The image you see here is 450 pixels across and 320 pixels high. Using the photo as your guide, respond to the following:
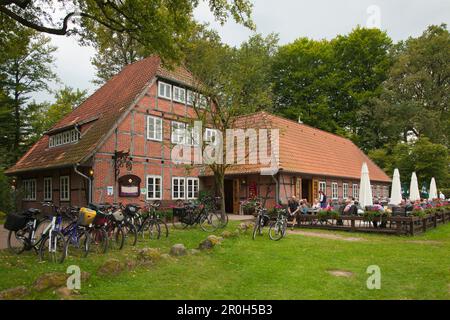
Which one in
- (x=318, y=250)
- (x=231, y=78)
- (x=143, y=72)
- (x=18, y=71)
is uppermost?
(x=18, y=71)

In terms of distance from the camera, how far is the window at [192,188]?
69.8ft

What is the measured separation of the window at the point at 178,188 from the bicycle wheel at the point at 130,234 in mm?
9548

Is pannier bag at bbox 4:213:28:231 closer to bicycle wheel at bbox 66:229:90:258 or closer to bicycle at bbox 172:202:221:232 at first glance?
bicycle wheel at bbox 66:229:90:258

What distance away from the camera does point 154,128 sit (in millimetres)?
19203

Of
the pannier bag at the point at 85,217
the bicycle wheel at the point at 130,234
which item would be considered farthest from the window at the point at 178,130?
the pannier bag at the point at 85,217

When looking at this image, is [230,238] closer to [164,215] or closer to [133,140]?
[164,215]

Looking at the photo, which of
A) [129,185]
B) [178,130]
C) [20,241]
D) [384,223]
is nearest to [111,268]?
[20,241]

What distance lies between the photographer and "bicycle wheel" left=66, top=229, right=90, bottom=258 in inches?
323

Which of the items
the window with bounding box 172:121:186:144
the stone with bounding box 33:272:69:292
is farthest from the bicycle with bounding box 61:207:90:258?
the window with bounding box 172:121:186:144

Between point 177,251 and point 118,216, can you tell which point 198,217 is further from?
point 177,251

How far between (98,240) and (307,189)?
15289 millimetres
